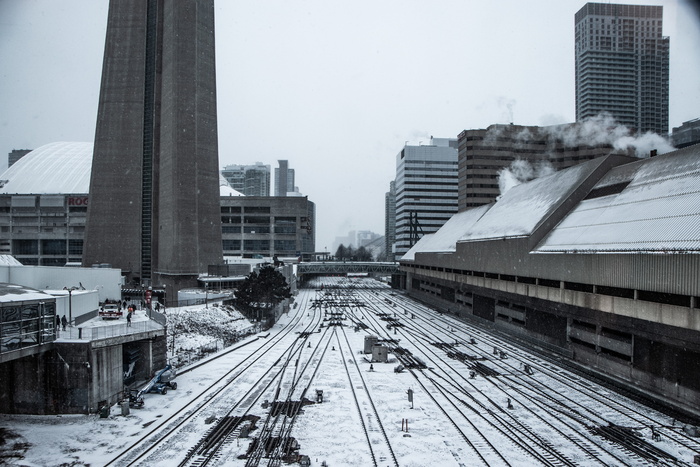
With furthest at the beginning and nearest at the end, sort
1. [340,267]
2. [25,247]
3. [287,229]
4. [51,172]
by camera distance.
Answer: [287,229], [340,267], [51,172], [25,247]

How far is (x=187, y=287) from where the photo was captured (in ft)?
229

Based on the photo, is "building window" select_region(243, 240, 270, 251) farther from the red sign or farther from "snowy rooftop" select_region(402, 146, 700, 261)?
"snowy rooftop" select_region(402, 146, 700, 261)

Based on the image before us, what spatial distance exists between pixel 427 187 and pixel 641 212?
5889 inches

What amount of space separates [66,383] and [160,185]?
181 feet

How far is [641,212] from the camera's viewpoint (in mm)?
31672

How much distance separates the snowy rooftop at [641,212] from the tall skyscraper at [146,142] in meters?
51.2

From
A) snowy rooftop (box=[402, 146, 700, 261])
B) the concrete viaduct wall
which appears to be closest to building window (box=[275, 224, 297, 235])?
snowy rooftop (box=[402, 146, 700, 261])

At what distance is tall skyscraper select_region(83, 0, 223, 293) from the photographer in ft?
235

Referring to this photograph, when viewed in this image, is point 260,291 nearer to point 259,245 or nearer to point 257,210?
point 259,245

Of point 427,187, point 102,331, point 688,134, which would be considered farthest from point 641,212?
point 427,187

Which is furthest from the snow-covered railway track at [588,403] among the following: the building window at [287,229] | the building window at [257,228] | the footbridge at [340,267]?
the building window at [257,228]

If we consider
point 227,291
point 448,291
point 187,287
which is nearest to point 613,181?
Answer: point 448,291

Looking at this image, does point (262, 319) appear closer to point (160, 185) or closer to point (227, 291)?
point (227, 291)

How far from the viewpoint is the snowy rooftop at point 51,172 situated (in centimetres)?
9525
